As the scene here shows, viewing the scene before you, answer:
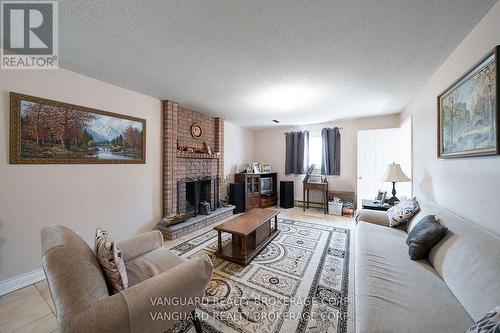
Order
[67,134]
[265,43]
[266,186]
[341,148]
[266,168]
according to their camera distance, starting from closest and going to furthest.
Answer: [265,43], [67,134], [341,148], [266,186], [266,168]

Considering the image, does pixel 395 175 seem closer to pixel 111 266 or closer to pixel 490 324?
pixel 490 324

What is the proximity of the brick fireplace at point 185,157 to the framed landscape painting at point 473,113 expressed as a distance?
363 cm

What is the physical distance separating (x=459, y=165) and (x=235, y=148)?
14.0 feet

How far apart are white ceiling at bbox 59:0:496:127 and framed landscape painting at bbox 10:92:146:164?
19.6 inches

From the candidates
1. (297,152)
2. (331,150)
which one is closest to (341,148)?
(331,150)

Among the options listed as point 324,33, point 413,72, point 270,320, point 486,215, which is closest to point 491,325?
point 486,215

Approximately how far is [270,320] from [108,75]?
3.11 meters

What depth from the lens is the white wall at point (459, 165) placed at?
134 centimetres

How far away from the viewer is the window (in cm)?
514

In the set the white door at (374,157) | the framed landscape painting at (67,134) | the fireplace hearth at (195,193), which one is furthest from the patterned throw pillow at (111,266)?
the white door at (374,157)

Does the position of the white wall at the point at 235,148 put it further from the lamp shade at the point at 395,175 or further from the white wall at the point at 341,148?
the lamp shade at the point at 395,175

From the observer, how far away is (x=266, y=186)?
5324 mm

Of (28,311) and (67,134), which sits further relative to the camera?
(67,134)

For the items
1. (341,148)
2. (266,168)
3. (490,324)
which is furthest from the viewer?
(266,168)
